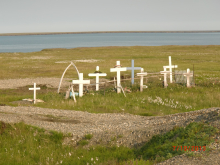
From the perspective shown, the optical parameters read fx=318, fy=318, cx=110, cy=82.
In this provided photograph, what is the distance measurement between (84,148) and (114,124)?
2784 millimetres

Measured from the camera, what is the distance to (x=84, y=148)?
11.7 metres

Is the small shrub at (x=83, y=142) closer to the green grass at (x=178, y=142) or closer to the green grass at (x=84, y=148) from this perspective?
the green grass at (x=84, y=148)

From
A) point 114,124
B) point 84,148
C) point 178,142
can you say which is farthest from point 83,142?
point 178,142

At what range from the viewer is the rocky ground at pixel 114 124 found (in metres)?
10.2

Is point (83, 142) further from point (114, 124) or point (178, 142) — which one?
point (178, 142)

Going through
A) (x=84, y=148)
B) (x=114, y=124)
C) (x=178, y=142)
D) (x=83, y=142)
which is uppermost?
(x=178, y=142)

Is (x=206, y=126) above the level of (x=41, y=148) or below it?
above

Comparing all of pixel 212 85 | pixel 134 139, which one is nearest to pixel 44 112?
pixel 134 139

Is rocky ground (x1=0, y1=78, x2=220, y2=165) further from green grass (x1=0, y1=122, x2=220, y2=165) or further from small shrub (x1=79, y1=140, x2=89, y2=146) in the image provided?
green grass (x1=0, y1=122, x2=220, y2=165)

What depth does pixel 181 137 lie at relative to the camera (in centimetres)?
1040

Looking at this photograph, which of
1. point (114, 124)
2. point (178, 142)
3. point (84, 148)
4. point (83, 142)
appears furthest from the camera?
point (114, 124)

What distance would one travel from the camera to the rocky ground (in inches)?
401

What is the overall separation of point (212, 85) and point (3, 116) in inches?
687

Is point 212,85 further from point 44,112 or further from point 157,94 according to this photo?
point 44,112
